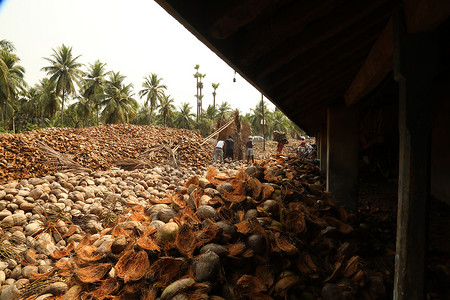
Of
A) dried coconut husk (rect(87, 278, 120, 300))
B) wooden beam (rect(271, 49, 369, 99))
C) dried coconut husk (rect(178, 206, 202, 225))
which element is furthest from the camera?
wooden beam (rect(271, 49, 369, 99))

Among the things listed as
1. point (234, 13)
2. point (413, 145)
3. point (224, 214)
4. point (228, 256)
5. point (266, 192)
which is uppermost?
point (234, 13)

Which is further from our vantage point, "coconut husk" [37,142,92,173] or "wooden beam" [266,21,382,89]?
"coconut husk" [37,142,92,173]

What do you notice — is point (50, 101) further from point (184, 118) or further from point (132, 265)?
point (132, 265)

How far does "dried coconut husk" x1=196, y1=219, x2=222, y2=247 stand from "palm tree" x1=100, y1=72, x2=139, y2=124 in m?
31.4

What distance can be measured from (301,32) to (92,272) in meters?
2.67

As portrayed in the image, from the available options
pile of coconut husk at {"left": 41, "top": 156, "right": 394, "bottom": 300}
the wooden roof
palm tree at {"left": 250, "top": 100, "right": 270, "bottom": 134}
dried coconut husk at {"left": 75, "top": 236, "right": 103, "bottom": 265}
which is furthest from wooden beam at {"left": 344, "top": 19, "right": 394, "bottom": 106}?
palm tree at {"left": 250, "top": 100, "right": 270, "bottom": 134}

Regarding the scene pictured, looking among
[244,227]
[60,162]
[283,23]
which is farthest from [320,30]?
[60,162]

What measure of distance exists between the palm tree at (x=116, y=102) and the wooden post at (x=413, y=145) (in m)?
32.4

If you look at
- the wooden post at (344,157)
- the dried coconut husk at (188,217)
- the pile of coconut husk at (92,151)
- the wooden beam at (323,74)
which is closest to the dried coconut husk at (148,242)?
the dried coconut husk at (188,217)

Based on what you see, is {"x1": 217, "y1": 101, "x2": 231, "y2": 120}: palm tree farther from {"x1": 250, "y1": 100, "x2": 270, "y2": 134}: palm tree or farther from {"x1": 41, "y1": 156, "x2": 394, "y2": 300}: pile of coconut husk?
{"x1": 41, "y1": 156, "x2": 394, "y2": 300}: pile of coconut husk

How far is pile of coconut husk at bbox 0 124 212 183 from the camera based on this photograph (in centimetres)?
640

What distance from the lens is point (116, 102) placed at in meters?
31.9

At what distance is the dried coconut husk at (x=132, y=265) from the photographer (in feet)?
6.99

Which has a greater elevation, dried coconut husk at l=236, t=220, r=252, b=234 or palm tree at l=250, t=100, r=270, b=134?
palm tree at l=250, t=100, r=270, b=134
